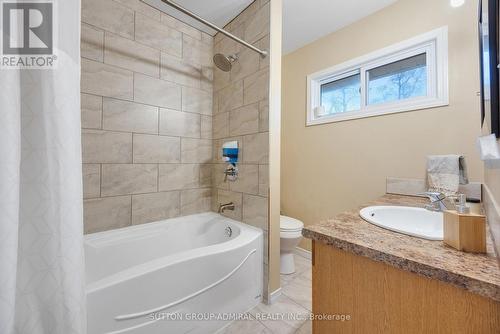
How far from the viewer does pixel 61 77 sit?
580mm

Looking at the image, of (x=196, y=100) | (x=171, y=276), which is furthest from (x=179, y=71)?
(x=171, y=276)

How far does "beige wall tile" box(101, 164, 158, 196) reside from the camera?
146 centimetres

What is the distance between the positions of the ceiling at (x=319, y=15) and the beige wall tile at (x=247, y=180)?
4.84 ft

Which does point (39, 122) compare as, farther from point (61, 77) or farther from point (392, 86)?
point (392, 86)

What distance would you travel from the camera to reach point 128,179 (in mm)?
1552

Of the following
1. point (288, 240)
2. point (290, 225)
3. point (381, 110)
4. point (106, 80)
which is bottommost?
point (288, 240)

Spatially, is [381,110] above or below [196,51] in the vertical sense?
below

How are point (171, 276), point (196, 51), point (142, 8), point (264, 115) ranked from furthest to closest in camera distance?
point (196, 51), point (142, 8), point (264, 115), point (171, 276)

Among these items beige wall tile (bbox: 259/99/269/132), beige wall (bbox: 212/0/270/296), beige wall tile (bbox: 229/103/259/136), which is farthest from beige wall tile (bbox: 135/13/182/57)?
beige wall tile (bbox: 259/99/269/132)

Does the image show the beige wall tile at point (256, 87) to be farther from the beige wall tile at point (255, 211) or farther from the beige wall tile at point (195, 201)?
the beige wall tile at point (195, 201)

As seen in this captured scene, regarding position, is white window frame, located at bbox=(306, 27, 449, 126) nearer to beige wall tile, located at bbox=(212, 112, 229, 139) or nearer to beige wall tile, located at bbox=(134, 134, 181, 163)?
beige wall tile, located at bbox=(212, 112, 229, 139)

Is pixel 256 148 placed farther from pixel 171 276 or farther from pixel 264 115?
pixel 171 276

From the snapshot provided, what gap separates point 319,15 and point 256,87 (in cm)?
100

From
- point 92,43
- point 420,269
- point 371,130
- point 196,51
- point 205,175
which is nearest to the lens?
point 420,269
